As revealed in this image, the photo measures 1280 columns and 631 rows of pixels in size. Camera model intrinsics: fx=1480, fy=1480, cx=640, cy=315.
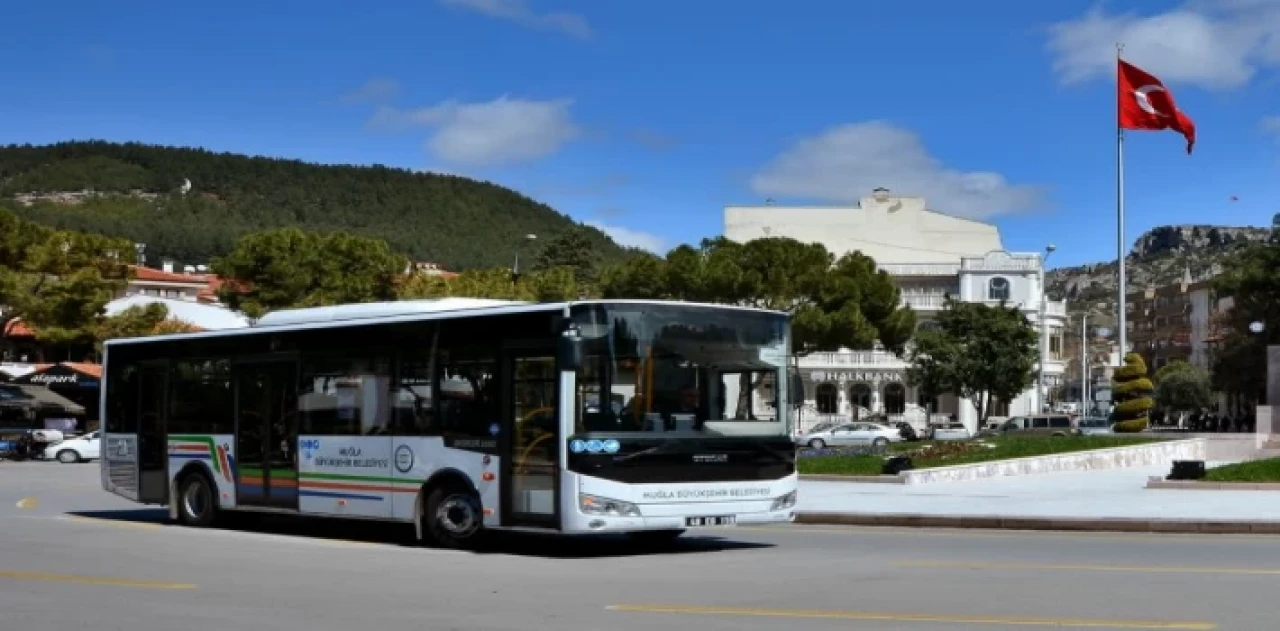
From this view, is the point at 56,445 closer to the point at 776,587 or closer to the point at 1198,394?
the point at 776,587

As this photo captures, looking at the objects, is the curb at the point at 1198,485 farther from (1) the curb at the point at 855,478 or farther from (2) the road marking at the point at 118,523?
(2) the road marking at the point at 118,523

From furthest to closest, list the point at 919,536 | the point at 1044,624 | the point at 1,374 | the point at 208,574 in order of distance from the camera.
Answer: the point at 1,374
the point at 919,536
the point at 208,574
the point at 1044,624

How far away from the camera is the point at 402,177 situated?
159 meters

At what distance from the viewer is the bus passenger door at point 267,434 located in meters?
19.8

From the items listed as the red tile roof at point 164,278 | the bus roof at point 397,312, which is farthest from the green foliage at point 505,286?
the bus roof at point 397,312

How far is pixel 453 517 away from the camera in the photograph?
17438mm

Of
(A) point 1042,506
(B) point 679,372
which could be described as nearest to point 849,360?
(A) point 1042,506

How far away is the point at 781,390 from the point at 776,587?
170 inches

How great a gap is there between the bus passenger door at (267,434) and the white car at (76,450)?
3621cm

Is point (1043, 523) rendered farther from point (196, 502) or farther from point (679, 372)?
point (196, 502)

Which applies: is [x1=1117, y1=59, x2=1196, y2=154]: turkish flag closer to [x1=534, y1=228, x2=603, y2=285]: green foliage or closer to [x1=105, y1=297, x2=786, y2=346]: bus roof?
[x1=105, y1=297, x2=786, y2=346]: bus roof

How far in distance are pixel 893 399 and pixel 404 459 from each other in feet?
236

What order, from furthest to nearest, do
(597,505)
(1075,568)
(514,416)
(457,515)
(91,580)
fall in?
(457,515)
(514,416)
(597,505)
(1075,568)
(91,580)

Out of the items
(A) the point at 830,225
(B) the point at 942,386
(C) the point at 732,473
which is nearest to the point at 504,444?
(C) the point at 732,473
